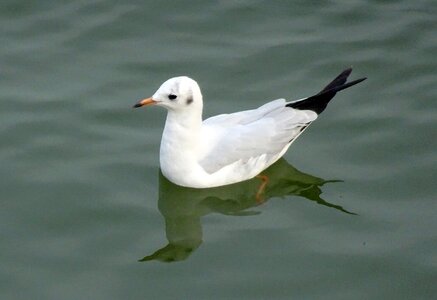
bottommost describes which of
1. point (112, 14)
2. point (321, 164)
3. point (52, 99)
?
point (321, 164)

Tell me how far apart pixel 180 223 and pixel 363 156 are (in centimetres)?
172

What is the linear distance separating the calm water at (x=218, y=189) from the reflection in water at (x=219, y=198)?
16 millimetres

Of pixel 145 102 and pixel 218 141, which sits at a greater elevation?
pixel 145 102

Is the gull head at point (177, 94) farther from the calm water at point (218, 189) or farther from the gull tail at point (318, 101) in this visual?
the gull tail at point (318, 101)

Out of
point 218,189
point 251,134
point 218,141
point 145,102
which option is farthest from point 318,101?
point 145,102

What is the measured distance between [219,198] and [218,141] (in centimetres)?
46

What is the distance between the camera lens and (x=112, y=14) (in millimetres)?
9648

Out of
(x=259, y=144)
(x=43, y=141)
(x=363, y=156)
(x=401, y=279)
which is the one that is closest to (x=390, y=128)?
(x=363, y=156)

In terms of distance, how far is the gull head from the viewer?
684 cm

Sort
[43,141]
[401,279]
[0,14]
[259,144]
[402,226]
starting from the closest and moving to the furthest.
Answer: [401,279] → [402,226] → [259,144] → [43,141] → [0,14]

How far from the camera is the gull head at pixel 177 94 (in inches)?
269

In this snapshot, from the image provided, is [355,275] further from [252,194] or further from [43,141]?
[43,141]

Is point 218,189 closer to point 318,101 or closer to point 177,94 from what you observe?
point 177,94

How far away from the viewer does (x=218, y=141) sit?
285 inches
